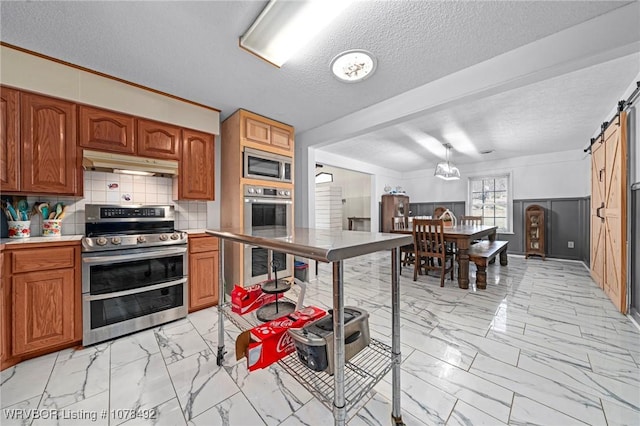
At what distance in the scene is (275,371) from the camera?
63.3 inches

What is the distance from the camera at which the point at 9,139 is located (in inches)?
69.7

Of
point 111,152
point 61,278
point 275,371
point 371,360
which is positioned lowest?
point 275,371

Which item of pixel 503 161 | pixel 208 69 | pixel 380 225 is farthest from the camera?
pixel 380 225

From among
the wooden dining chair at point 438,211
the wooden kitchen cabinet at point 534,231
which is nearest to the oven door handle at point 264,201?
the wooden dining chair at point 438,211

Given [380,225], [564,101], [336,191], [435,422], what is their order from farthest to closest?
1. [336,191]
2. [380,225]
3. [564,101]
4. [435,422]

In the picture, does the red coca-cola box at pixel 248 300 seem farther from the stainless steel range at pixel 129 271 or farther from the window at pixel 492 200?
the window at pixel 492 200

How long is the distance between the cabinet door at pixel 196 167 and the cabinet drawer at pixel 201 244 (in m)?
0.49

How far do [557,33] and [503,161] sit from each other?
4991mm

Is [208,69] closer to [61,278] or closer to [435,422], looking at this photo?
[61,278]

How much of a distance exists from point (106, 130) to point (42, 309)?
1525 mm

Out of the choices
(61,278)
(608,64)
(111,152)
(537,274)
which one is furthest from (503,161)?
(61,278)

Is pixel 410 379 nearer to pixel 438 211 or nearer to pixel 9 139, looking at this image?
pixel 9 139

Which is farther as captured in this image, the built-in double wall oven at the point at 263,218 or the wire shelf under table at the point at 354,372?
the built-in double wall oven at the point at 263,218

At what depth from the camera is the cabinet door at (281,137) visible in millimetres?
3104
